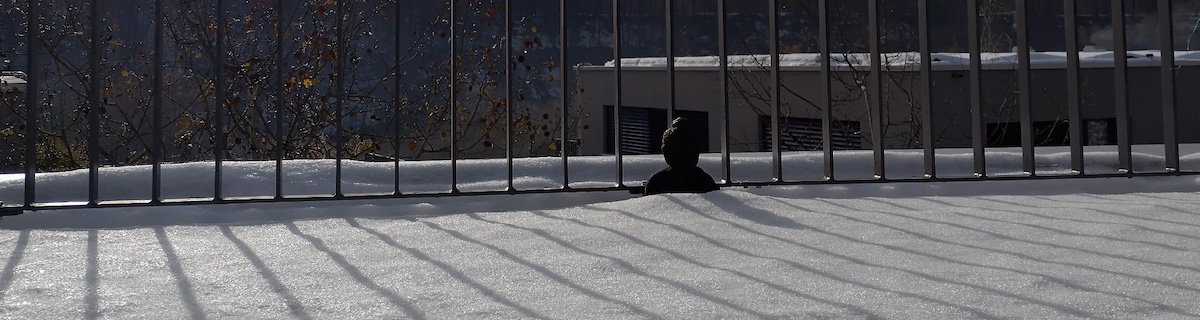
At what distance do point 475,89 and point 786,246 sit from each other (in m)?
5.01

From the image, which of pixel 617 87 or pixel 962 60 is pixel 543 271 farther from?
pixel 962 60

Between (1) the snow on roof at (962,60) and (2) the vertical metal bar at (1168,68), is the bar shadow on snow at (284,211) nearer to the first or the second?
(2) the vertical metal bar at (1168,68)

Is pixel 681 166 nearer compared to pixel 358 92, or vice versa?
pixel 681 166

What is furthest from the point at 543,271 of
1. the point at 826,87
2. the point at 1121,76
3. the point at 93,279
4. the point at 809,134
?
the point at 809,134

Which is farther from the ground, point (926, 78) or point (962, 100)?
point (962, 100)

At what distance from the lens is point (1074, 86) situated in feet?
9.20

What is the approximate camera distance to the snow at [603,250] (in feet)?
4.78

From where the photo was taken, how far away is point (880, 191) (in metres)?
2.75

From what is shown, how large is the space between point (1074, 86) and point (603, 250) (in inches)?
59.5

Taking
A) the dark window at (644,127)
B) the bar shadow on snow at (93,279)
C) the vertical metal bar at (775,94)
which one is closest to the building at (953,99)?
the dark window at (644,127)

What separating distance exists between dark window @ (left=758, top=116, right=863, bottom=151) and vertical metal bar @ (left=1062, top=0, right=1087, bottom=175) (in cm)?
729

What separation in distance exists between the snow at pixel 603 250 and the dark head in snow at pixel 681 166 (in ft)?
0.23

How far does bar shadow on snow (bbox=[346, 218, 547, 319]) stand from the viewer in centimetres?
144

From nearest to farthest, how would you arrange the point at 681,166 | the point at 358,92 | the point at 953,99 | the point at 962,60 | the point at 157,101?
the point at 157,101 → the point at 681,166 → the point at 358,92 → the point at 962,60 → the point at 953,99
